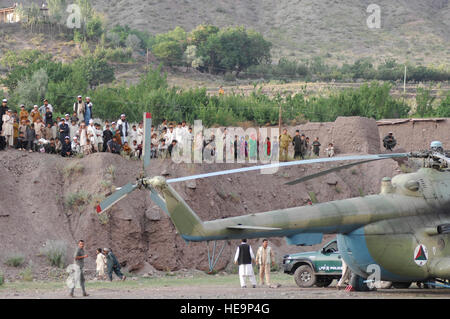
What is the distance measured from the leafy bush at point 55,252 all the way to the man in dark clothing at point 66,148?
194 inches

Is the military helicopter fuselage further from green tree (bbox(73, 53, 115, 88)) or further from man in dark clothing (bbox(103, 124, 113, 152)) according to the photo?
green tree (bbox(73, 53, 115, 88))

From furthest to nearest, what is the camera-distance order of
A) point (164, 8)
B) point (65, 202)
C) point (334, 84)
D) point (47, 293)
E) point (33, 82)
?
point (164, 8), point (334, 84), point (33, 82), point (65, 202), point (47, 293)

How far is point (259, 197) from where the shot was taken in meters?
40.4

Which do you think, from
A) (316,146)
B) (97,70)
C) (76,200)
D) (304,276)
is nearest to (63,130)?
(76,200)

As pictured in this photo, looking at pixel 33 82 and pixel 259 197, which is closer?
pixel 259 197

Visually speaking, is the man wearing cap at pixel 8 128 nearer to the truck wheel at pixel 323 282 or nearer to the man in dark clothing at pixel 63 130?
the man in dark clothing at pixel 63 130

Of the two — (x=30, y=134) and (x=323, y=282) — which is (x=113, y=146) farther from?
(x=323, y=282)

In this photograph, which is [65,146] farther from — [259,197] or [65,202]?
[259,197]

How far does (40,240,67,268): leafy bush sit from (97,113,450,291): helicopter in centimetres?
1004

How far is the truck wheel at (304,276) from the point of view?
26.4m

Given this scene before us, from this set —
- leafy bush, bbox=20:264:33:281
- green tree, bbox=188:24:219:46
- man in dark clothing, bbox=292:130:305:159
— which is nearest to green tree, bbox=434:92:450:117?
man in dark clothing, bbox=292:130:305:159

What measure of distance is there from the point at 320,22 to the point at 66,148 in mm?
94857

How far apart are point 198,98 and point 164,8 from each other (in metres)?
73.7

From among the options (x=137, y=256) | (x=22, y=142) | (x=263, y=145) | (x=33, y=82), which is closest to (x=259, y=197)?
(x=263, y=145)
